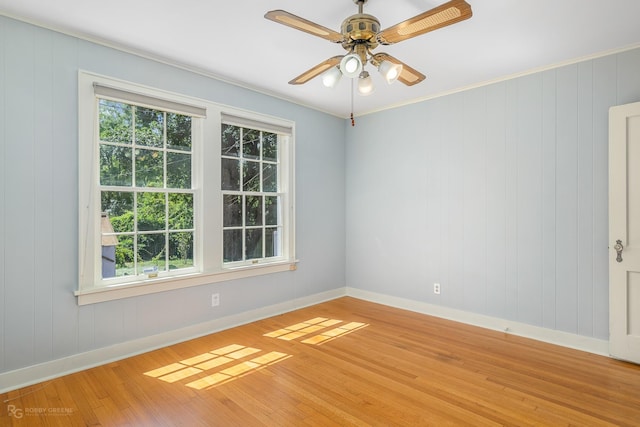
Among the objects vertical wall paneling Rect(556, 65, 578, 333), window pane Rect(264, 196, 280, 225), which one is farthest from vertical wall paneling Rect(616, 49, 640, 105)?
window pane Rect(264, 196, 280, 225)

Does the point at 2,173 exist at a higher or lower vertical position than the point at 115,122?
lower

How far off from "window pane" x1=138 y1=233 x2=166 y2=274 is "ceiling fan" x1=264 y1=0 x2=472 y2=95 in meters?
2.12

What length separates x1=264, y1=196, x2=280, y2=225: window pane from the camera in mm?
4160

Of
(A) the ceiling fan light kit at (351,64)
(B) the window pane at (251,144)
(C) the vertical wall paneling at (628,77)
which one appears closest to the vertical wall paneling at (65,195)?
(B) the window pane at (251,144)

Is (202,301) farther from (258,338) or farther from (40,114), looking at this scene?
(40,114)

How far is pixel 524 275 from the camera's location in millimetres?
3471

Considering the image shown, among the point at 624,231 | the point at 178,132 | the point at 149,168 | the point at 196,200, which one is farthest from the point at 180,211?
the point at 624,231

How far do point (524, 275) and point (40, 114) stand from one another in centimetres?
444

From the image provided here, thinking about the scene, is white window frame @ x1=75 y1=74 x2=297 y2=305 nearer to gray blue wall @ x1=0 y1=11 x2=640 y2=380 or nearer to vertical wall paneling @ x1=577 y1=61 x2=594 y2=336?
gray blue wall @ x1=0 y1=11 x2=640 y2=380

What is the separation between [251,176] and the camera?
13.1 ft

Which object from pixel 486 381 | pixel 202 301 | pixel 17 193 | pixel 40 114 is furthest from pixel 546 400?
pixel 40 114

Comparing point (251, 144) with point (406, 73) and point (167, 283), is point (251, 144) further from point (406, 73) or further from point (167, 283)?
point (406, 73)

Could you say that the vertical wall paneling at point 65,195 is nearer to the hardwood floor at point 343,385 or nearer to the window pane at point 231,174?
the hardwood floor at point 343,385

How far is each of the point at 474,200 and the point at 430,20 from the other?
2.47 meters
